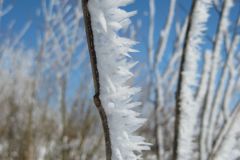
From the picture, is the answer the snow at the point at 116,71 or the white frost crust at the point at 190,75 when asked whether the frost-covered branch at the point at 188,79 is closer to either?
the white frost crust at the point at 190,75

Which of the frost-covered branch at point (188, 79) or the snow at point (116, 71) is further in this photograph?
the frost-covered branch at point (188, 79)

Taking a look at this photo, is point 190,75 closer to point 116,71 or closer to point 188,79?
point 188,79

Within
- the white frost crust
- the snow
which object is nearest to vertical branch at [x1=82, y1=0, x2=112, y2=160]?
the snow

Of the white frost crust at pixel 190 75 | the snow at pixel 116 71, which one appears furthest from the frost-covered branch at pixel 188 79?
the snow at pixel 116 71

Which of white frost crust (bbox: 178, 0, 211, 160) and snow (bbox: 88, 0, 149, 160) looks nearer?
snow (bbox: 88, 0, 149, 160)

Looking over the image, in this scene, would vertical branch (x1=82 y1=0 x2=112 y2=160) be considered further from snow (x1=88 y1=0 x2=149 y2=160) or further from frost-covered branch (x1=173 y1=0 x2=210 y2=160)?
frost-covered branch (x1=173 y1=0 x2=210 y2=160)

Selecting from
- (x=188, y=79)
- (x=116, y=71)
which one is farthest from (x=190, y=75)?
(x=116, y=71)

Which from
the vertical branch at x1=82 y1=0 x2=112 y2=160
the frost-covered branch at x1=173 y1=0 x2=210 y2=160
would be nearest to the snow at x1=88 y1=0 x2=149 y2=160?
the vertical branch at x1=82 y1=0 x2=112 y2=160

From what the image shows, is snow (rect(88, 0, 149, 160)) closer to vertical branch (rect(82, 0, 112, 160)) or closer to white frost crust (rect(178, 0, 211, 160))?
vertical branch (rect(82, 0, 112, 160))
